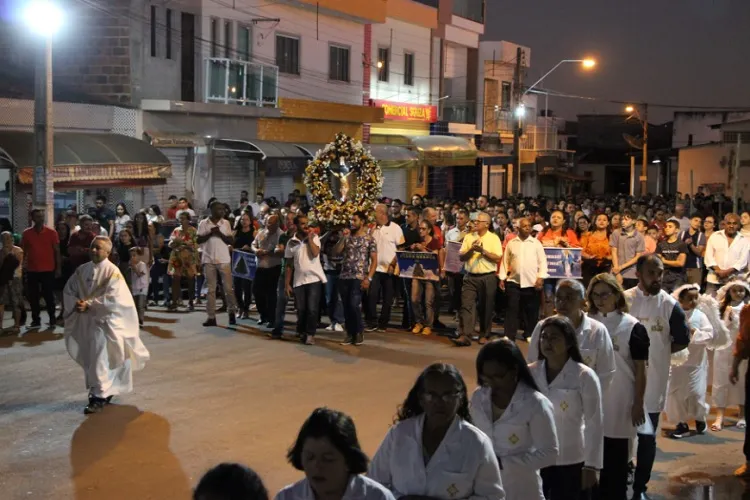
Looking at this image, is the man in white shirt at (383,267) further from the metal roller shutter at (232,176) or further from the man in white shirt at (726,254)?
the metal roller shutter at (232,176)

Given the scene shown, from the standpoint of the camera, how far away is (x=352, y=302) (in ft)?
43.7

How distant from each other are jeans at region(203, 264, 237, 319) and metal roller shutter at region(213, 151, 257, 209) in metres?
12.7

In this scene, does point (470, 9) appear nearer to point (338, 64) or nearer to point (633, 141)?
point (338, 64)

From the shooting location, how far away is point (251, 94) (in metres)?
27.7

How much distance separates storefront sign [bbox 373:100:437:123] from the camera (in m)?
35.9

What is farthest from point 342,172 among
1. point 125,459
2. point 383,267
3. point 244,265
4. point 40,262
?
point 125,459

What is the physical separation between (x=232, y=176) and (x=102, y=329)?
18345mm

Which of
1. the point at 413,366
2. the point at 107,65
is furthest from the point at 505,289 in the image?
the point at 107,65

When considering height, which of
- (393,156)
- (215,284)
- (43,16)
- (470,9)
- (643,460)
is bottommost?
(643,460)

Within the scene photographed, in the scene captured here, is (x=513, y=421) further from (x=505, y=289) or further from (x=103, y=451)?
(x=505, y=289)

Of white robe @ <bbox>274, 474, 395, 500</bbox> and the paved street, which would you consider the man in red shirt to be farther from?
white robe @ <bbox>274, 474, 395, 500</bbox>

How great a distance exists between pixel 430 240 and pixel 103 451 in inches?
286

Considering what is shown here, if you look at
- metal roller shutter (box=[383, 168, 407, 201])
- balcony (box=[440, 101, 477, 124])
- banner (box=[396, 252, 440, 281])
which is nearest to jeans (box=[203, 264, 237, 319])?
banner (box=[396, 252, 440, 281])

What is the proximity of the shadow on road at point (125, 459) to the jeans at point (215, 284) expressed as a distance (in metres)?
4.59
